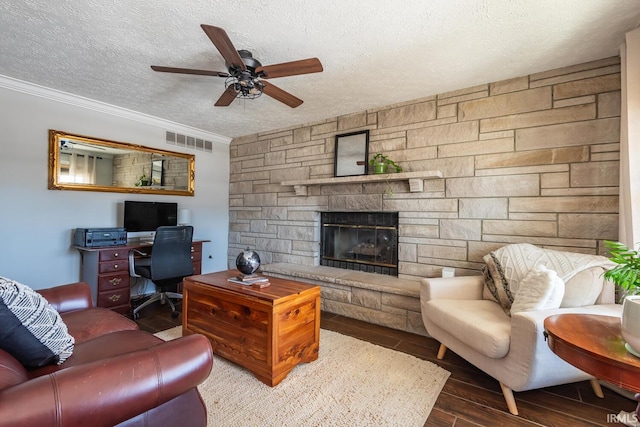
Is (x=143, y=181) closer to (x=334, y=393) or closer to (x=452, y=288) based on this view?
(x=334, y=393)

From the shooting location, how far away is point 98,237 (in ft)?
10.1

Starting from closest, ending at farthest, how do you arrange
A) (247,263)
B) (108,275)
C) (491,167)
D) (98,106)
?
1. (247,263)
2. (491,167)
3. (108,275)
4. (98,106)

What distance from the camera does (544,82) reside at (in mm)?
2457

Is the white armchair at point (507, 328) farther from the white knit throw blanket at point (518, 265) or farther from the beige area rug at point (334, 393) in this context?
the beige area rug at point (334, 393)

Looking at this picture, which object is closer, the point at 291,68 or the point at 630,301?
the point at 630,301

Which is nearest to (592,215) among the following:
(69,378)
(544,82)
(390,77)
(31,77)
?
(544,82)

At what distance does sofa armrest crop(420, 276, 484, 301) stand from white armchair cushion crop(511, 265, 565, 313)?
1.73 ft

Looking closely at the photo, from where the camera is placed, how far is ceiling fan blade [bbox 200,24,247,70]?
62.4 inches

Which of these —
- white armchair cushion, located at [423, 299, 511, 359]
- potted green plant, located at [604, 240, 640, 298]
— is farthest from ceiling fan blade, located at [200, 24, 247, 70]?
white armchair cushion, located at [423, 299, 511, 359]

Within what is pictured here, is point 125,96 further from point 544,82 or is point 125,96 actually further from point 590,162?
point 590,162

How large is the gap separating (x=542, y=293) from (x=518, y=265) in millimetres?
505

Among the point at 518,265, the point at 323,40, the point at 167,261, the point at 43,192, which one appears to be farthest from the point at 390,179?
the point at 43,192

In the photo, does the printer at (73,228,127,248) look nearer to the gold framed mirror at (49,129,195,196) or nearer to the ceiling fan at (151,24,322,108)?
the gold framed mirror at (49,129,195,196)

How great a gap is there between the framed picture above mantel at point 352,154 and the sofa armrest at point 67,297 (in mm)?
2625
